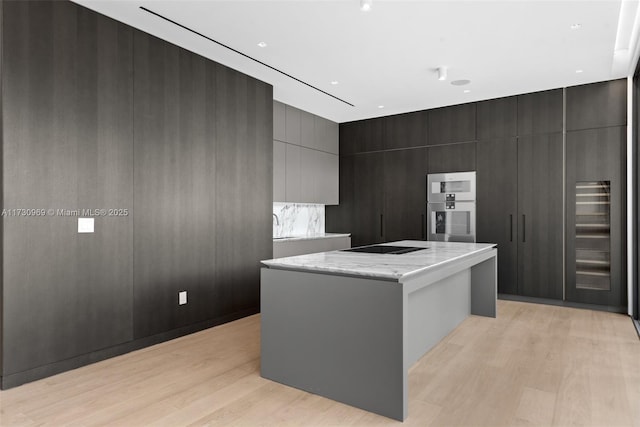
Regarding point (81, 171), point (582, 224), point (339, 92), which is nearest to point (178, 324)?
point (81, 171)

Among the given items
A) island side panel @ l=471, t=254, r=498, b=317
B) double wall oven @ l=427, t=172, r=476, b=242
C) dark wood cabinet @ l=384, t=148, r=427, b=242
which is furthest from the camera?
dark wood cabinet @ l=384, t=148, r=427, b=242

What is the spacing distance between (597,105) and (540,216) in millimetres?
1432

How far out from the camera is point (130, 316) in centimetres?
334

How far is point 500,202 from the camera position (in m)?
5.35

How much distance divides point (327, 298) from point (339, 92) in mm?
3364

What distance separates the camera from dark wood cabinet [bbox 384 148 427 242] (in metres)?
5.96

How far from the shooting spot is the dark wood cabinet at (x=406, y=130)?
19.6 ft

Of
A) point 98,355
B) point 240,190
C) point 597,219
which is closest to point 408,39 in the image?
point 240,190

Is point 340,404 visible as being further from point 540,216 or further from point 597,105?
point 597,105

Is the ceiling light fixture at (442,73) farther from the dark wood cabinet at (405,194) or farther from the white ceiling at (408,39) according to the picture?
the dark wood cabinet at (405,194)

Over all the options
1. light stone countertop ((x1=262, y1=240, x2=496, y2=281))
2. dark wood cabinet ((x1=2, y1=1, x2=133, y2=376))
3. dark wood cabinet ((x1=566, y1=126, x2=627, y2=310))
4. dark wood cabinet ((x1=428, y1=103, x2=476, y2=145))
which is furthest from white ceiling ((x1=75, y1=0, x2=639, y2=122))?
light stone countertop ((x1=262, y1=240, x2=496, y2=281))

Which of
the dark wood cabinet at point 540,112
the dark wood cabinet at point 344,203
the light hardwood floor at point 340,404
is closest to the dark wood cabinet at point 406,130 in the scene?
the dark wood cabinet at point 344,203

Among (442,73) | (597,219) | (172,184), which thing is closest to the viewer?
(172,184)

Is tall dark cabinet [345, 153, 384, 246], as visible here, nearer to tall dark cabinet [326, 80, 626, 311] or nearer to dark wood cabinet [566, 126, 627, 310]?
tall dark cabinet [326, 80, 626, 311]
